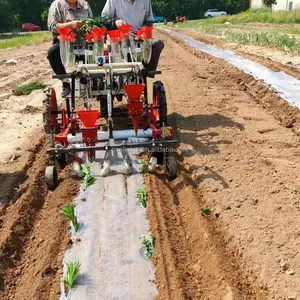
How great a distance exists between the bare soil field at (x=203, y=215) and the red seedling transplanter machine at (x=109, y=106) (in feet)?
1.13

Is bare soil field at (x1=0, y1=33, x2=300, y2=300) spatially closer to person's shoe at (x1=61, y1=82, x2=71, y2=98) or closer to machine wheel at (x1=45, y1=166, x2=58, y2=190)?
machine wheel at (x1=45, y1=166, x2=58, y2=190)

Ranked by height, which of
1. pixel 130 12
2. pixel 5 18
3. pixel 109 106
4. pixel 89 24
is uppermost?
pixel 130 12

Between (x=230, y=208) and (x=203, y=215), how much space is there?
10.2 inches

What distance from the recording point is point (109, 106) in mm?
4961

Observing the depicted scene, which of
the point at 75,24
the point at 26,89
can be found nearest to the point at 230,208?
the point at 75,24

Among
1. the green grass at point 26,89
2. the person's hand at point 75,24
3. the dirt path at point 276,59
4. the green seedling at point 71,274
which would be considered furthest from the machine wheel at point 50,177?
the dirt path at point 276,59

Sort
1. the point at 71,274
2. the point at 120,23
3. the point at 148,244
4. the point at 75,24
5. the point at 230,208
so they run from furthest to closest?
the point at 120,23 → the point at 75,24 → the point at 230,208 → the point at 148,244 → the point at 71,274

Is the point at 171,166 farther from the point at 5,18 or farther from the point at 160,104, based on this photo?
the point at 5,18

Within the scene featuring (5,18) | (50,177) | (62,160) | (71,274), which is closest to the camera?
(71,274)

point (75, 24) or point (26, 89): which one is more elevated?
point (75, 24)

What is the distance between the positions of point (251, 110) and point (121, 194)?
3.87 metres

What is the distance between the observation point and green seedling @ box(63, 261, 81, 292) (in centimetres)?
321

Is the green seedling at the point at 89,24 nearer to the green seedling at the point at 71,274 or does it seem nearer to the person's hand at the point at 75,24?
the person's hand at the point at 75,24

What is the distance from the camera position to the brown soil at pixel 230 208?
10.6 ft
